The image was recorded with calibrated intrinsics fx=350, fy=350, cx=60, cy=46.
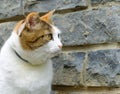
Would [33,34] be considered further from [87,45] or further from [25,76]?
[87,45]

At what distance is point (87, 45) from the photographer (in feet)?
6.11

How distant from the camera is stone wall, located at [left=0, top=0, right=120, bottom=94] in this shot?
5.82 feet

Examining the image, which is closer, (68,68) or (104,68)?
(104,68)

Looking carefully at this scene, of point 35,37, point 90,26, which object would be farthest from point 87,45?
point 35,37

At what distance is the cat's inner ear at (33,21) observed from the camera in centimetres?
155

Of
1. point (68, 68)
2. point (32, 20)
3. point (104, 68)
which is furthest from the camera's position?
point (68, 68)

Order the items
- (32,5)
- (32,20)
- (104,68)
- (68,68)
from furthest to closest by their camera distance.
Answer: (32,5)
(68,68)
(104,68)
(32,20)

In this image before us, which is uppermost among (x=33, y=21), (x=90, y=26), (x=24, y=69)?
(x=33, y=21)

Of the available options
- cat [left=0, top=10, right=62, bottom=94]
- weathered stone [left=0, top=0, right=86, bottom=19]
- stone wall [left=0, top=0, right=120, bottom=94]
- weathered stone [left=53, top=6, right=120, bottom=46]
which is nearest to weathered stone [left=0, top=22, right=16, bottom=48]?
weathered stone [left=0, top=0, right=86, bottom=19]

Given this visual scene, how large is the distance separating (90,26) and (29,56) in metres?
0.41

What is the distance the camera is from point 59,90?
1971 mm

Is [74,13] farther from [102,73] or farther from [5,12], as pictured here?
[5,12]

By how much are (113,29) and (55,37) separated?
33 cm

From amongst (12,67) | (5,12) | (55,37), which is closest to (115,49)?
(55,37)
